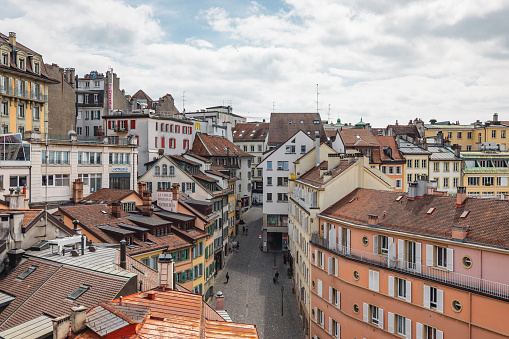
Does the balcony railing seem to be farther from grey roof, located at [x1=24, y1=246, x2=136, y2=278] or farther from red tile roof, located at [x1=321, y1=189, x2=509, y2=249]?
grey roof, located at [x1=24, y1=246, x2=136, y2=278]

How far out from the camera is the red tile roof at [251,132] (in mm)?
119931

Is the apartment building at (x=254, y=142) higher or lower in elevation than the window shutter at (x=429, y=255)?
higher

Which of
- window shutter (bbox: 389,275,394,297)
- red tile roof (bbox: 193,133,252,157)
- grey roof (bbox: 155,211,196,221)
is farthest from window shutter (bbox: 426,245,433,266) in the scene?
red tile roof (bbox: 193,133,252,157)

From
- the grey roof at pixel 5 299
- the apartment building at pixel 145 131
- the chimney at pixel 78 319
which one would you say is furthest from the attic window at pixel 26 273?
the apartment building at pixel 145 131

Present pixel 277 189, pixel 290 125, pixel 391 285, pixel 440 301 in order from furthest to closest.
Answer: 1. pixel 290 125
2. pixel 277 189
3. pixel 391 285
4. pixel 440 301

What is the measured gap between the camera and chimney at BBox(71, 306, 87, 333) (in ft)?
46.4

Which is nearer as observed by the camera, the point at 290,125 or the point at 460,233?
the point at 460,233

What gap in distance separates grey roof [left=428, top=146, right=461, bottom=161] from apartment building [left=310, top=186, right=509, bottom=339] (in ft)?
143

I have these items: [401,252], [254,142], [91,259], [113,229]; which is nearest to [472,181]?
[401,252]

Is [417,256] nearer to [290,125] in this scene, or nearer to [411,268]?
[411,268]

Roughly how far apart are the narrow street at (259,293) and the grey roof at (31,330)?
26698 mm

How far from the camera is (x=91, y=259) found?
2317 centimetres

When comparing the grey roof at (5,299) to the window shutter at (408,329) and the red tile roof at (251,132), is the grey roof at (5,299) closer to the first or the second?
the window shutter at (408,329)

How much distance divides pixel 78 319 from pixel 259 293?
1545 inches
